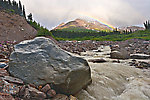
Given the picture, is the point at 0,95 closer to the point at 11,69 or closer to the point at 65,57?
the point at 11,69

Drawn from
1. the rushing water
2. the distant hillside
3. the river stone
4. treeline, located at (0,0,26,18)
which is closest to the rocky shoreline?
the river stone

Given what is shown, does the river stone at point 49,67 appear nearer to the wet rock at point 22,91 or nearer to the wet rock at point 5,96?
the wet rock at point 22,91

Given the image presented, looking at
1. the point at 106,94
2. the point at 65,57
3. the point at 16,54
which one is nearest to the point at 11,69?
the point at 16,54

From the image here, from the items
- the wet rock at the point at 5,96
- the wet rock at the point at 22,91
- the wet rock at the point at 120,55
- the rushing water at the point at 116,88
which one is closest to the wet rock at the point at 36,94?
the wet rock at the point at 22,91

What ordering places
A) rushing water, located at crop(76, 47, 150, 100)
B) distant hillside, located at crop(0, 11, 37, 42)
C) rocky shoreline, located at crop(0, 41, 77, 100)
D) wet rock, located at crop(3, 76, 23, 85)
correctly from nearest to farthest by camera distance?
rocky shoreline, located at crop(0, 41, 77, 100), wet rock, located at crop(3, 76, 23, 85), rushing water, located at crop(76, 47, 150, 100), distant hillside, located at crop(0, 11, 37, 42)

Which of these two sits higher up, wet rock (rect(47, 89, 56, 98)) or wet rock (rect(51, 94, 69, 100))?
wet rock (rect(47, 89, 56, 98))

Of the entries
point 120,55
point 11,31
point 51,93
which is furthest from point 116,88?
point 11,31

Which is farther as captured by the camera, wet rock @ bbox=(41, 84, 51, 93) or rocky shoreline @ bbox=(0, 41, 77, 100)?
wet rock @ bbox=(41, 84, 51, 93)

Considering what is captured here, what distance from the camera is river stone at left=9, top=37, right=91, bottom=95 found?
7.79ft

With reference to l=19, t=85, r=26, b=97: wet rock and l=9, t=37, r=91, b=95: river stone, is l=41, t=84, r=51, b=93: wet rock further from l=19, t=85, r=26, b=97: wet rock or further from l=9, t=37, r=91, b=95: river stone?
l=19, t=85, r=26, b=97: wet rock

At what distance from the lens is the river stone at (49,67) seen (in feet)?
7.79

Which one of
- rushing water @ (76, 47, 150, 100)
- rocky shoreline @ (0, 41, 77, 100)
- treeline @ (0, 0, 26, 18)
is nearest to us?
rocky shoreline @ (0, 41, 77, 100)

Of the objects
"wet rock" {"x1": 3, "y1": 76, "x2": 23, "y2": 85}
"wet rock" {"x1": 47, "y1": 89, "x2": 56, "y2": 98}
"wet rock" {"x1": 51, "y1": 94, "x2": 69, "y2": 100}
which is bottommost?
"wet rock" {"x1": 51, "y1": 94, "x2": 69, "y2": 100}

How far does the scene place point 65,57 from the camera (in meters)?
2.85
